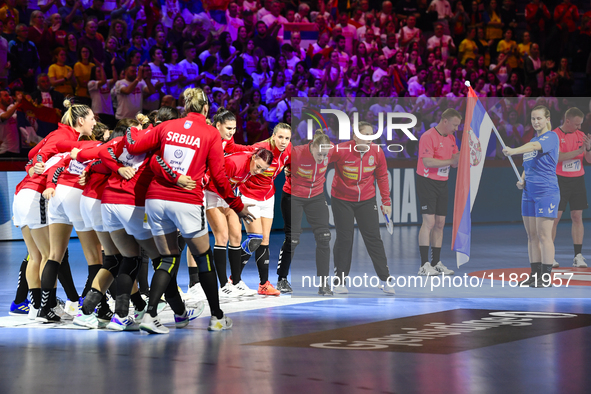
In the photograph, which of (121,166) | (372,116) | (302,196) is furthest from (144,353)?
(372,116)

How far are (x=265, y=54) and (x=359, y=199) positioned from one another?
27.0 feet

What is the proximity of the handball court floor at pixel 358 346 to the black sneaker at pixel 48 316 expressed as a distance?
96 millimetres

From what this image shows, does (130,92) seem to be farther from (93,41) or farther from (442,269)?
(442,269)

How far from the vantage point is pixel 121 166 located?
18.3 ft

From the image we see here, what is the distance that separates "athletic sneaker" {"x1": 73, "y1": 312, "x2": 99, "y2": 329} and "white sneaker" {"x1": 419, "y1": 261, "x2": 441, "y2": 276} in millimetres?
3449

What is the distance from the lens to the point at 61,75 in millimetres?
12758

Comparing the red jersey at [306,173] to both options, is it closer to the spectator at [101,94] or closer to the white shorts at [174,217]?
the white shorts at [174,217]

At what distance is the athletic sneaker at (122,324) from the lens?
18.8 feet

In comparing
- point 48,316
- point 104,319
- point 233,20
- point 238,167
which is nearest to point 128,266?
point 104,319

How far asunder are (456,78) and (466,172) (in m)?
9.18

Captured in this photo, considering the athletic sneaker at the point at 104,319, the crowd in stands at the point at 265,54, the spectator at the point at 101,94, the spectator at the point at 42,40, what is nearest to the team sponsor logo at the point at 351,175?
the athletic sneaker at the point at 104,319

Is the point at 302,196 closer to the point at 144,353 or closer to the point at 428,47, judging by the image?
the point at 144,353

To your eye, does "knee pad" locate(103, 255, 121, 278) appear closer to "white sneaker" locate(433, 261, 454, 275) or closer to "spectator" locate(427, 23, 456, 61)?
"white sneaker" locate(433, 261, 454, 275)

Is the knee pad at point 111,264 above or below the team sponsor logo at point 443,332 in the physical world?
above
